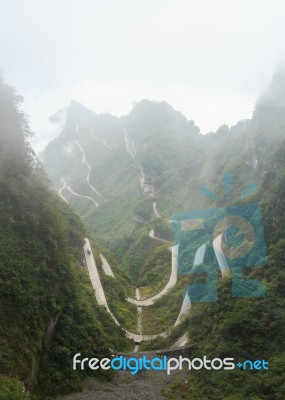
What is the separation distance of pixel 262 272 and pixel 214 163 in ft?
169

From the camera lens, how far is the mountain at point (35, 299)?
19281 mm

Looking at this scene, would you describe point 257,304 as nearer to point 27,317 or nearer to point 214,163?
point 27,317

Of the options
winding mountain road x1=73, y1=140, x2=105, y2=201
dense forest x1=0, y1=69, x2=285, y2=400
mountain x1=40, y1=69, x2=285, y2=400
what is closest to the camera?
dense forest x1=0, y1=69, x2=285, y2=400

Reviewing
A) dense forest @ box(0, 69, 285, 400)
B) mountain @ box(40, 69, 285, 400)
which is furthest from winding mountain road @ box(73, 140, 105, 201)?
dense forest @ box(0, 69, 285, 400)

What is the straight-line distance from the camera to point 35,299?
A: 21625 mm

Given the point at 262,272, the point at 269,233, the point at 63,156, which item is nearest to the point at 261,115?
the point at 269,233

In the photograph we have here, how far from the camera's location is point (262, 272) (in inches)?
1164

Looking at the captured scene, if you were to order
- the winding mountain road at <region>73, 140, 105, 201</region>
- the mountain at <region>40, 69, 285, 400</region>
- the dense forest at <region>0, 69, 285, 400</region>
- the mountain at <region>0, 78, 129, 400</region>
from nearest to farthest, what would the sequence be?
1. the mountain at <region>0, 78, 129, 400</region>
2. the dense forest at <region>0, 69, 285, 400</region>
3. the mountain at <region>40, 69, 285, 400</region>
4. the winding mountain road at <region>73, 140, 105, 201</region>

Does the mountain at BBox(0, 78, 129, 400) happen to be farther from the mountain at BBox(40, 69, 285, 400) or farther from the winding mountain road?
the winding mountain road

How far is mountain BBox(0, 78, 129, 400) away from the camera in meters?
19.3

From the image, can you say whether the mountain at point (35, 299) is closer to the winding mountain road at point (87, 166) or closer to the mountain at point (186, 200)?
the mountain at point (186, 200)

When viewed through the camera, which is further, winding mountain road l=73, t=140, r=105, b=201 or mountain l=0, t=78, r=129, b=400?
winding mountain road l=73, t=140, r=105, b=201

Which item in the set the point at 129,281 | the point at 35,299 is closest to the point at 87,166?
the point at 129,281

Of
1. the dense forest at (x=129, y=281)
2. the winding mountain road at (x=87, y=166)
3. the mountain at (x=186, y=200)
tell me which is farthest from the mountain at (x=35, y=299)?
the winding mountain road at (x=87, y=166)
